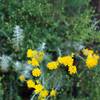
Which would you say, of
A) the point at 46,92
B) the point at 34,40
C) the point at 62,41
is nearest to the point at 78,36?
the point at 62,41

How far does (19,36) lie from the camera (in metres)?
3.69

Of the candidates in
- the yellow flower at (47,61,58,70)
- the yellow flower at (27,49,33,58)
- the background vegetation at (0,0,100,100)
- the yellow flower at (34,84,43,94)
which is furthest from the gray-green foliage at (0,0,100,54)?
the yellow flower at (34,84,43,94)

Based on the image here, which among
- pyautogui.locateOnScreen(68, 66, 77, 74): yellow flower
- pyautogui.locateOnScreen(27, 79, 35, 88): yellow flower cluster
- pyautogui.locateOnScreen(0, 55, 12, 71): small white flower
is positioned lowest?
pyautogui.locateOnScreen(27, 79, 35, 88): yellow flower cluster

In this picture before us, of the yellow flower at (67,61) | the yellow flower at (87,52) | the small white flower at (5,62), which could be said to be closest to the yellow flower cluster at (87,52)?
the yellow flower at (87,52)

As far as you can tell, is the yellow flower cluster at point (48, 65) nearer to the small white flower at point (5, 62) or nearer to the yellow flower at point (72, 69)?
the yellow flower at point (72, 69)

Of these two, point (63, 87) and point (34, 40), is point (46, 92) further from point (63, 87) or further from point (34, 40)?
point (34, 40)

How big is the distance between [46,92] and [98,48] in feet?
2.84

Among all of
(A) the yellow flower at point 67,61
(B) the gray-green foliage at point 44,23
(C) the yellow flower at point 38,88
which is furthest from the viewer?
(B) the gray-green foliage at point 44,23

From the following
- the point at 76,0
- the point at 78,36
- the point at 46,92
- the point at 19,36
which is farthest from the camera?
the point at 76,0

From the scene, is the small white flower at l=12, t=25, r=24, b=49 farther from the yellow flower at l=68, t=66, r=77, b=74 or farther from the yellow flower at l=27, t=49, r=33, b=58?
the yellow flower at l=68, t=66, r=77, b=74

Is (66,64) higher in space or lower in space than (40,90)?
higher

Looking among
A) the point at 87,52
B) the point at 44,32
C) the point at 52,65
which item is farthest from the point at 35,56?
the point at 87,52

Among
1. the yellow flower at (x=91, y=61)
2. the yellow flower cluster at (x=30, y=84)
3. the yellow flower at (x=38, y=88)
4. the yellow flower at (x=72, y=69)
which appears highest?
the yellow flower at (x=91, y=61)

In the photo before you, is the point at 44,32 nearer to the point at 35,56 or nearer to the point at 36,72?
the point at 35,56
